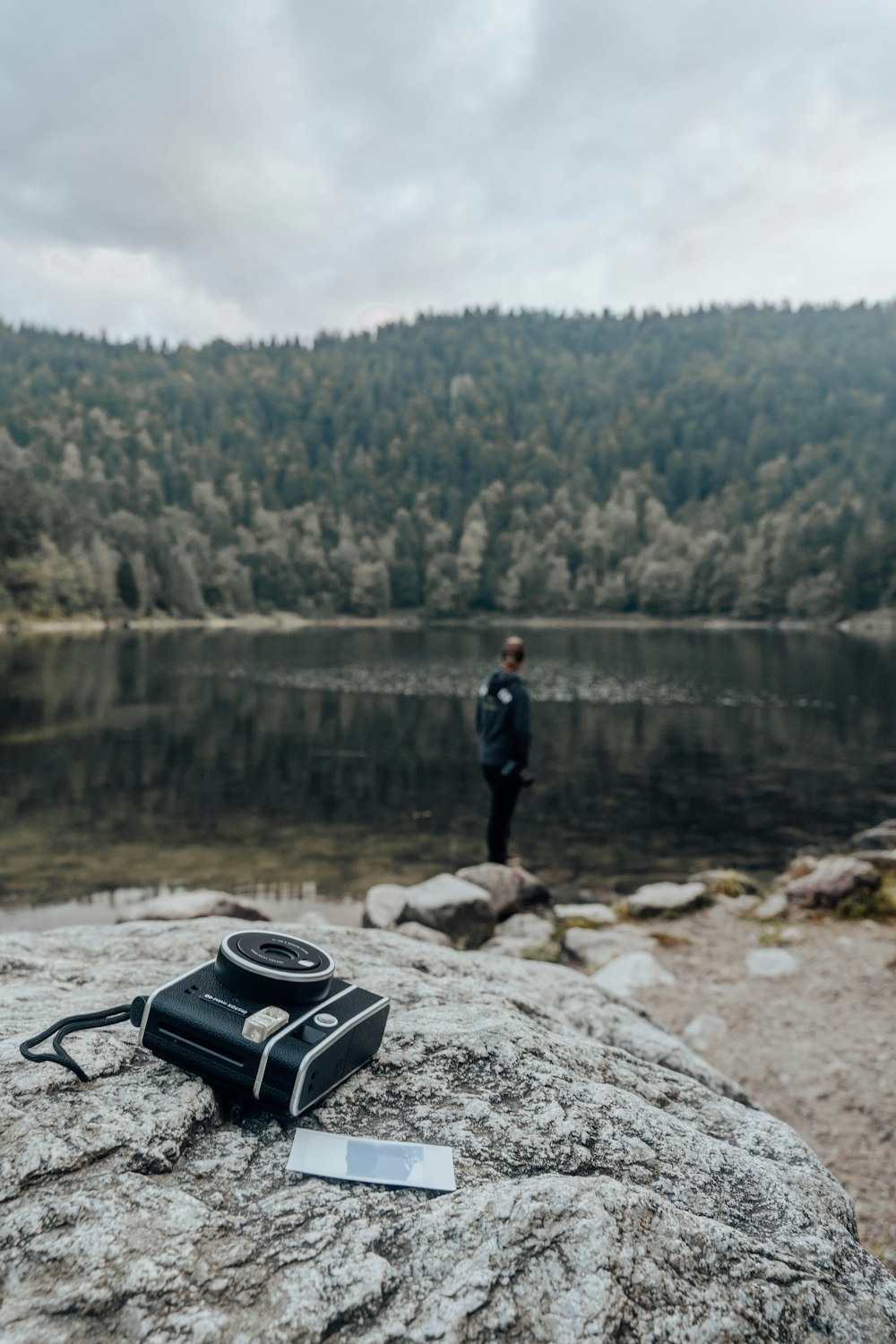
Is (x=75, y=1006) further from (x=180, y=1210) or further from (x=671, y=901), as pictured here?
(x=671, y=901)

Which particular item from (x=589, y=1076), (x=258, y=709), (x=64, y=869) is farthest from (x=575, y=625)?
(x=589, y=1076)

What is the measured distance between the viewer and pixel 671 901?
37.4 feet

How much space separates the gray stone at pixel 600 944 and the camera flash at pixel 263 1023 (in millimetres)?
7329

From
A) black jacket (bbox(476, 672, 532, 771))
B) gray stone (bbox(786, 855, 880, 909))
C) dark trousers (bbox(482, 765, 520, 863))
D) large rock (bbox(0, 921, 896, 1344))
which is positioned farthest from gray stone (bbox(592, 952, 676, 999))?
large rock (bbox(0, 921, 896, 1344))

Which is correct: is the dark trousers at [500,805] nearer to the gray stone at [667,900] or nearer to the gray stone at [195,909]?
the gray stone at [667,900]

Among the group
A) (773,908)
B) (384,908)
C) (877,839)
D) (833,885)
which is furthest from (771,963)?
(877,839)

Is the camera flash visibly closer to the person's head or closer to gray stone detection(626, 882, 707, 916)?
the person's head

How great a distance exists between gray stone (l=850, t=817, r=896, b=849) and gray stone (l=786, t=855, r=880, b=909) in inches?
202

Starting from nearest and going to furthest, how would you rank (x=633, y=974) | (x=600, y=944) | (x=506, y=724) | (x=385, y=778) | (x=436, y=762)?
(x=633, y=974), (x=600, y=944), (x=506, y=724), (x=385, y=778), (x=436, y=762)

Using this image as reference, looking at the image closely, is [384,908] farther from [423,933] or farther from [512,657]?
[512,657]

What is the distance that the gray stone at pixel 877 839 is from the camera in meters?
15.1

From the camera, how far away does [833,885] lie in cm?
1041

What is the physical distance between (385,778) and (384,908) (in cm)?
1058

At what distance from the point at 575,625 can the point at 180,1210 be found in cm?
15340
